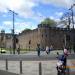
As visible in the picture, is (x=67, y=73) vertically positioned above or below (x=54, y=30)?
below

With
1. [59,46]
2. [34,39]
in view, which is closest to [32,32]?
[34,39]

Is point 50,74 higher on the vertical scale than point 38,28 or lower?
lower

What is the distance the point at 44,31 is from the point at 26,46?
14.4 m

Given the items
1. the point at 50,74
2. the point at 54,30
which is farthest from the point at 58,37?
the point at 50,74

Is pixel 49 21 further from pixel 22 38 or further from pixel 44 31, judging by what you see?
pixel 44 31

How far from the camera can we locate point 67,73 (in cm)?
1852

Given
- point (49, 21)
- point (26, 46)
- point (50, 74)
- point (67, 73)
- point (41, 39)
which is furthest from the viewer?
point (49, 21)

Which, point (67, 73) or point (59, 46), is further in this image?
point (59, 46)

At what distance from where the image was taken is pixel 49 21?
498ft

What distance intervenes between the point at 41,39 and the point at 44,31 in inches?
120

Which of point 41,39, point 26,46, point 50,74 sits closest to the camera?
point 50,74

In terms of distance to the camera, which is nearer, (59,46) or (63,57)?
(63,57)

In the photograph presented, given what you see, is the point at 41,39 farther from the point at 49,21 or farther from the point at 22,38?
the point at 49,21

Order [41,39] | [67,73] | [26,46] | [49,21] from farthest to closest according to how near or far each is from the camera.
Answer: [49,21], [26,46], [41,39], [67,73]
